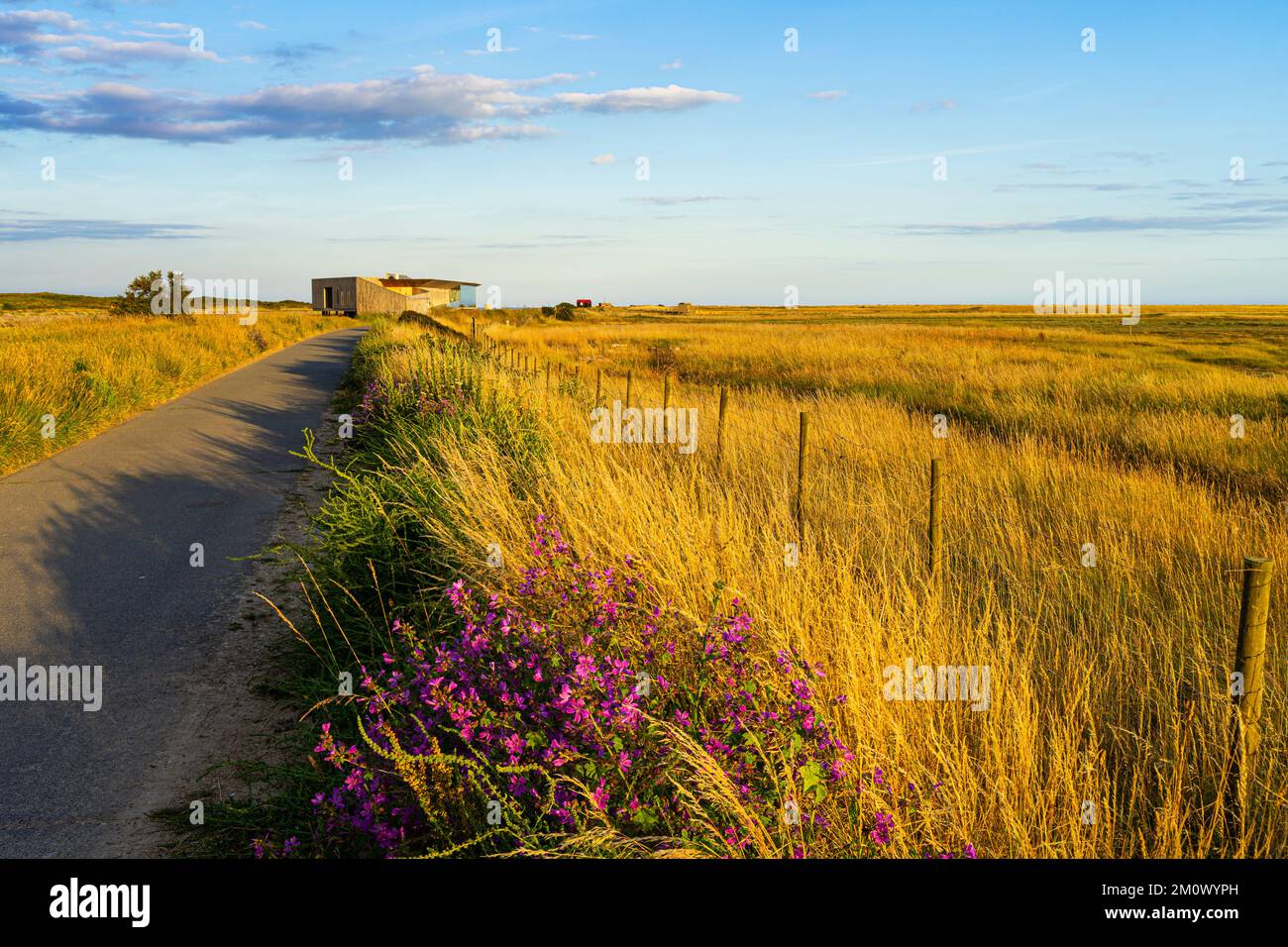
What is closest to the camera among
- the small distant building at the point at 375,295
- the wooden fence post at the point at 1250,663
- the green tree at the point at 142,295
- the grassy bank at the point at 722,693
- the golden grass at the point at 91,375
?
the grassy bank at the point at 722,693

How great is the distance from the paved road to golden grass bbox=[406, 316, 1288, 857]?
1.80 m

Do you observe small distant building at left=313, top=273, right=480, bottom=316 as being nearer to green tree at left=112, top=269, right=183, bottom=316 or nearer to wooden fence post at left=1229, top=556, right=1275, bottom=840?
green tree at left=112, top=269, right=183, bottom=316

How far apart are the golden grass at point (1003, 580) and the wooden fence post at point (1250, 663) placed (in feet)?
0.27

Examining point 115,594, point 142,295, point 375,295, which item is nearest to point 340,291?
point 375,295

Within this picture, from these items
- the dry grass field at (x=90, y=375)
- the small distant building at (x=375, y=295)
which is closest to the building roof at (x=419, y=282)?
the small distant building at (x=375, y=295)

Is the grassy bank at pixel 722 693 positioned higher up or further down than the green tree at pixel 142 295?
further down

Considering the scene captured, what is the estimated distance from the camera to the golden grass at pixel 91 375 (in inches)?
448

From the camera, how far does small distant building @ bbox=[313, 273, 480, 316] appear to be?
266 feet

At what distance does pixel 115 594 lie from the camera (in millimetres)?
6238

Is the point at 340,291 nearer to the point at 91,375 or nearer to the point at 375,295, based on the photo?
the point at 375,295

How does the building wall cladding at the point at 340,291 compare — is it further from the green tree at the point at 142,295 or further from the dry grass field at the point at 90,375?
the dry grass field at the point at 90,375
